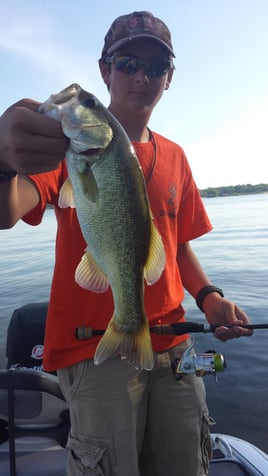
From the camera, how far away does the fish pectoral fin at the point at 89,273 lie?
1920 millimetres

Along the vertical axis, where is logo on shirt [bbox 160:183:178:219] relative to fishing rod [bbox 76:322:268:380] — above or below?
above

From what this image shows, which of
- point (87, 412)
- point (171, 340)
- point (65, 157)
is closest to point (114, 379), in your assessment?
point (87, 412)

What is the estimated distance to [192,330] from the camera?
2486 millimetres

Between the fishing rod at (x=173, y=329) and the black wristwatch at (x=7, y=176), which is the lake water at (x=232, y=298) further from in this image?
the black wristwatch at (x=7, y=176)

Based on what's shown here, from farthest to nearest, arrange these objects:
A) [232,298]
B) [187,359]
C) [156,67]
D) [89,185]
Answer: [232,298] → [156,67] → [187,359] → [89,185]

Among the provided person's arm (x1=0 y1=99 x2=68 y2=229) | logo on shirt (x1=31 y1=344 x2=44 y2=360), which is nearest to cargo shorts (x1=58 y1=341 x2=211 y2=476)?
person's arm (x1=0 y1=99 x2=68 y2=229)

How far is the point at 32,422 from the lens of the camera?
10.3 ft

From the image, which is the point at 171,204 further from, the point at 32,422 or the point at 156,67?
the point at 32,422

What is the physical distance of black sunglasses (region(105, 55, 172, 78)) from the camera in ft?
8.11

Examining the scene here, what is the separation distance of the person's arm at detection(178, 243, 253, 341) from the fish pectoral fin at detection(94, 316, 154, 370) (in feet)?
2.62

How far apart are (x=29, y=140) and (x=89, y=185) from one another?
0.33m

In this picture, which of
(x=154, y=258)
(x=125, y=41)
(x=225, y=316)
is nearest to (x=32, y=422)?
(x=225, y=316)

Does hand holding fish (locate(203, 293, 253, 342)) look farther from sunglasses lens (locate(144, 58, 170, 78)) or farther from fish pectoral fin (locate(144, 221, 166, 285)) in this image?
sunglasses lens (locate(144, 58, 170, 78))

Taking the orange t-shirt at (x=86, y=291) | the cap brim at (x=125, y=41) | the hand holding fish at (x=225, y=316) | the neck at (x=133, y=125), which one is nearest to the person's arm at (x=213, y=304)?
the hand holding fish at (x=225, y=316)
